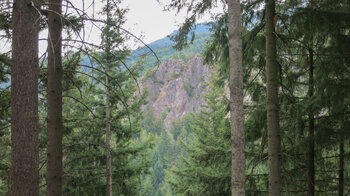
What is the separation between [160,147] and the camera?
60812mm

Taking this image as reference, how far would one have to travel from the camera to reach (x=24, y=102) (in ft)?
8.99

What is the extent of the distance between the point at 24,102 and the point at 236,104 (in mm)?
2122

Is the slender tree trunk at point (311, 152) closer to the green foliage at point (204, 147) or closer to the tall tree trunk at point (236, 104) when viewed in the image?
the tall tree trunk at point (236, 104)

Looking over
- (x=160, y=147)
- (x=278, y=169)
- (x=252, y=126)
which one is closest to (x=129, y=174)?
(x=252, y=126)

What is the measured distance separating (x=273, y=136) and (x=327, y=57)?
1.42 metres

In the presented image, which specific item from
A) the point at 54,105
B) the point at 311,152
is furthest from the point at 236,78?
the point at 311,152

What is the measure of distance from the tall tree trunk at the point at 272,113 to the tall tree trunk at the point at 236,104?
0.98 m

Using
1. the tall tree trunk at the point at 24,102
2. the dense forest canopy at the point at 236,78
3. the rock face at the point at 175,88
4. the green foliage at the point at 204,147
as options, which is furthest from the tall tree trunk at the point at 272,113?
the rock face at the point at 175,88

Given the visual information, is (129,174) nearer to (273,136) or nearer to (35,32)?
(273,136)

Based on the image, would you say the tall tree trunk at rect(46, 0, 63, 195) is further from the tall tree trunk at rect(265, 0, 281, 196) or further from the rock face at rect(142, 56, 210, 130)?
the rock face at rect(142, 56, 210, 130)

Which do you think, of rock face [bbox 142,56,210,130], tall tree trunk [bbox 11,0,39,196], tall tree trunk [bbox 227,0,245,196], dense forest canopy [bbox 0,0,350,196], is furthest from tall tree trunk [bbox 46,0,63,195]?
rock face [bbox 142,56,210,130]

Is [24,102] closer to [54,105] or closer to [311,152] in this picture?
[54,105]

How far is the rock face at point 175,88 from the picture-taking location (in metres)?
108

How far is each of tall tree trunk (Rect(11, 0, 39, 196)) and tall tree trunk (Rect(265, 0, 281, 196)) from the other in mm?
2877
